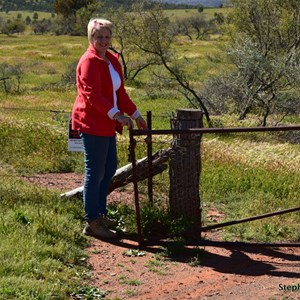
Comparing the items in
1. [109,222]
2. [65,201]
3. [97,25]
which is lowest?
[109,222]

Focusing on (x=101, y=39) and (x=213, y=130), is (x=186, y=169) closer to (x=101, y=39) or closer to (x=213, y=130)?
(x=213, y=130)

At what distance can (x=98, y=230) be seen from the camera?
242 inches

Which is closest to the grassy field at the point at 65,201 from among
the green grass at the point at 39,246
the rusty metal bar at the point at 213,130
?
the green grass at the point at 39,246

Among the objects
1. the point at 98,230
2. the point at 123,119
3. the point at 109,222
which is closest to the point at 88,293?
the point at 98,230

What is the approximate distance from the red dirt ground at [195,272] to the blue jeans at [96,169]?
1.19 feet

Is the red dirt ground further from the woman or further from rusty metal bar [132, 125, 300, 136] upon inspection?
rusty metal bar [132, 125, 300, 136]

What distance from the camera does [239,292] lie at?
4.89 m

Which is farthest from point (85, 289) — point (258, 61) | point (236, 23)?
point (236, 23)

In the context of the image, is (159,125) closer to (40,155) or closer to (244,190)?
(40,155)

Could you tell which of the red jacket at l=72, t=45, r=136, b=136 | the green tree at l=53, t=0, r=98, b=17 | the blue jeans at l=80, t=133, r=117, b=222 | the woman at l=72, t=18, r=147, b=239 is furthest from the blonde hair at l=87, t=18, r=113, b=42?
the green tree at l=53, t=0, r=98, b=17

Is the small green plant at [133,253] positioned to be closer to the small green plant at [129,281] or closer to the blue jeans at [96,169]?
the blue jeans at [96,169]

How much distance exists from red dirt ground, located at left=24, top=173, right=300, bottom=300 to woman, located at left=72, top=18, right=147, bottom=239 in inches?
16.1

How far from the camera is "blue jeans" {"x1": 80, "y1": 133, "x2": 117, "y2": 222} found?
5895mm

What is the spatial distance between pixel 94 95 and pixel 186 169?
1.25 m
